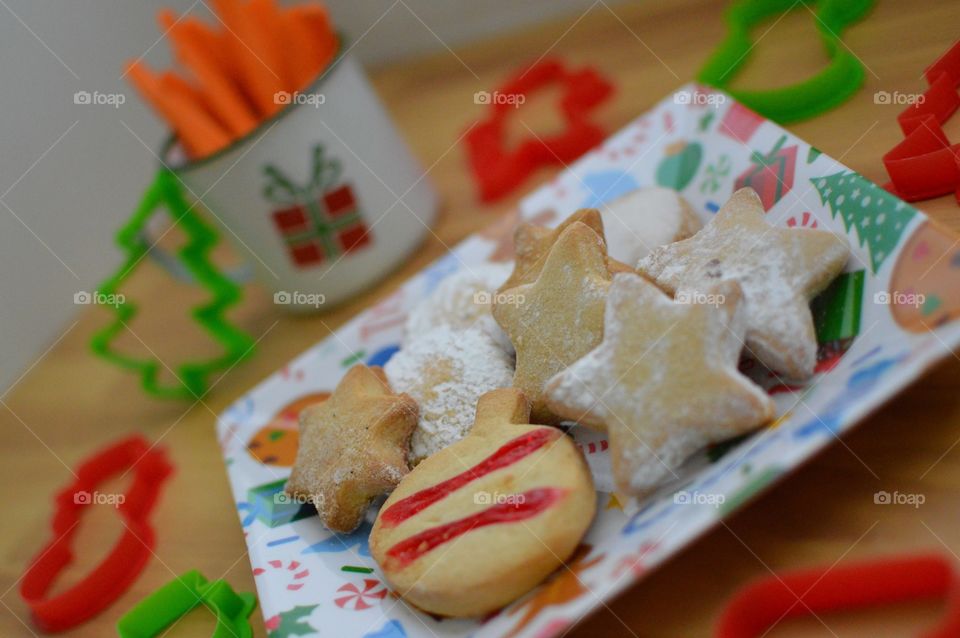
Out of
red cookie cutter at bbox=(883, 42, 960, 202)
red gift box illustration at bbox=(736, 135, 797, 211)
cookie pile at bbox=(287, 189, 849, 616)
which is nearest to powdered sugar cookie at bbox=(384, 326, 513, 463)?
cookie pile at bbox=(287, 189, 849, 616)

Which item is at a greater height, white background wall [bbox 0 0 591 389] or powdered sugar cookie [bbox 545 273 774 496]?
white background wall [bbox 0 0 591 389]

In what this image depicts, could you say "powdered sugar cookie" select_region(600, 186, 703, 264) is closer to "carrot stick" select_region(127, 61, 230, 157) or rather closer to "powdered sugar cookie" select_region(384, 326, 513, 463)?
"powdered sugar cookie" select_region(384, 326, 513, 463)

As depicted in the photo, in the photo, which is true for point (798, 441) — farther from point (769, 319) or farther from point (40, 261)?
point (40, 261)

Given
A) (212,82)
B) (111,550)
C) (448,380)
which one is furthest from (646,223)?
(111,550)

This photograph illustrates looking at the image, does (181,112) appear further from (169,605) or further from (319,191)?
(169,605)

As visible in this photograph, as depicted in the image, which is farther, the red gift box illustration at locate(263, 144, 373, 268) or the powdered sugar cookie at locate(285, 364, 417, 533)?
the red gift box illustration at locate(263, 144, 373, 268)

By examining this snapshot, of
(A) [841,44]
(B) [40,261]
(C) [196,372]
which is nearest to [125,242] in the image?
(C) [196,372]

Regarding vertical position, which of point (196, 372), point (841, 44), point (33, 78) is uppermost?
point (33, 78)

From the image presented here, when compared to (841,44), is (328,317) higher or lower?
lower
